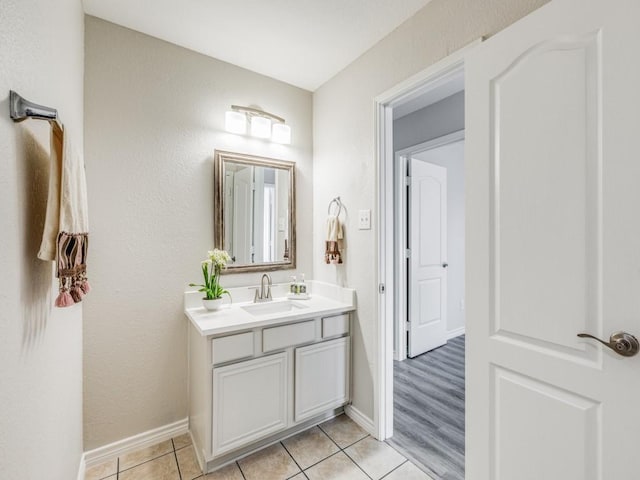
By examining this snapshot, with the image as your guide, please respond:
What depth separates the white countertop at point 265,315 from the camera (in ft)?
5.32

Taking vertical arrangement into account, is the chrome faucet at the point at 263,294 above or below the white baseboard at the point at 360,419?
above

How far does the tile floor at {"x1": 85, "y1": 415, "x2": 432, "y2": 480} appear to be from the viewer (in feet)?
5.16

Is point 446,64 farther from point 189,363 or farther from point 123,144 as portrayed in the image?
point 189,363

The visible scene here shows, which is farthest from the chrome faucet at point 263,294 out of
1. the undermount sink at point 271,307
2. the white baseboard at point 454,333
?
the white baseboard at point 454,333

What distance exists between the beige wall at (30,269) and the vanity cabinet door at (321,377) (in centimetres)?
111

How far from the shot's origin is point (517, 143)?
43.1 inches

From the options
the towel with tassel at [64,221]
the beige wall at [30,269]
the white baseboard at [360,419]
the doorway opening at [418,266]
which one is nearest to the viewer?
the beige wall at [30,269]

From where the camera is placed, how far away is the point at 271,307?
214 cm

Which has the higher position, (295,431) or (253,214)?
(253,214)

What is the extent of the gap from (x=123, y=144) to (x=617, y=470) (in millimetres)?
2543

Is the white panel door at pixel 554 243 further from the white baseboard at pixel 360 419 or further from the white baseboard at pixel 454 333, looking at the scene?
the white baseboard at pixel 454 333

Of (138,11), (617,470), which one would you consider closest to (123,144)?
(138,11)

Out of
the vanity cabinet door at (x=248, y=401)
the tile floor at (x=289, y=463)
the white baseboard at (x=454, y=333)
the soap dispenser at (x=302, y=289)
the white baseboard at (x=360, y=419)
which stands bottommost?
the tile floor at (x=289, y=463)

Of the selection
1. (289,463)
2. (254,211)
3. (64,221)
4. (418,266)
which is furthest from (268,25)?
(289,463)
